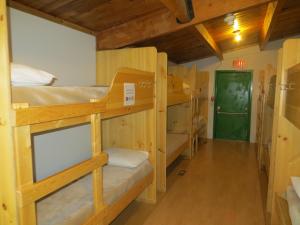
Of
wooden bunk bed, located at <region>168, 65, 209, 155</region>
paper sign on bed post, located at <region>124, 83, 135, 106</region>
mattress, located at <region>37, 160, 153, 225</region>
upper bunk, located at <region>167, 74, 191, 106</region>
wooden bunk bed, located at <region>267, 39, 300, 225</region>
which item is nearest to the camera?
mattress, located at <region>37, 160, 153, 225</region>

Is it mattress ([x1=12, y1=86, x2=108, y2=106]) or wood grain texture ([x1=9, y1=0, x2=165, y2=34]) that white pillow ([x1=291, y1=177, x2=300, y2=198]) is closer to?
mattress ([x1=12, y1=86, x2=108, y2=106])

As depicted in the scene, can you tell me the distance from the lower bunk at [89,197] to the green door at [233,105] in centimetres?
444

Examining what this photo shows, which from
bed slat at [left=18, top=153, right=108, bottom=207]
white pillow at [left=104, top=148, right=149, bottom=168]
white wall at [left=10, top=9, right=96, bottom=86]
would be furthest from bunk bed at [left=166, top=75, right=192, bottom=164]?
bed slat at [left=18, top=153, right=108, bottom=207]

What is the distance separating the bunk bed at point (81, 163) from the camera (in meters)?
1.14

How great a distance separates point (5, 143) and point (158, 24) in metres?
2.20

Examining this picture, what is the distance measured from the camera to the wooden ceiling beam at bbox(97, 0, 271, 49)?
8.16 ft

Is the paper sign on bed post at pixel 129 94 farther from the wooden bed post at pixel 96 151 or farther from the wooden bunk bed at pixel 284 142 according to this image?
the wooden bunk bed at pixel 284 142

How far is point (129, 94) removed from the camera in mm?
2172

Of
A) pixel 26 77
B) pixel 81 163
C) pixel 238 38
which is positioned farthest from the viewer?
pixel 238 38

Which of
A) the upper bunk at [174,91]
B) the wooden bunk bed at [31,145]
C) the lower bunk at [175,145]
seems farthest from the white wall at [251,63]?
the wooden bunk bed at [31,145]

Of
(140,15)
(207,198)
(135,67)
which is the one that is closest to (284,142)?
(207,198)

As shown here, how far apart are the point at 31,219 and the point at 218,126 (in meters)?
6.08

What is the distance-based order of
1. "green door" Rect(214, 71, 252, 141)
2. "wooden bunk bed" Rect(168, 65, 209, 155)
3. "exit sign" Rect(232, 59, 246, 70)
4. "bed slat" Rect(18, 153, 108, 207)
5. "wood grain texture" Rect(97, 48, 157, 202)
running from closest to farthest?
1. "bed slat" Rect(18, 153, 108, 207)
2. "wood grain texture" Rect(97, 48, 157, 202)
3. "wooden bunk bed" Rect(168, 65, 209, 155)
4. "exit sign" Rect(232, 59, 246, 70)
5. "green door" Rect(214, 71, 252, 141)

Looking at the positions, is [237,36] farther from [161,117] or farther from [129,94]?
[129,94]
